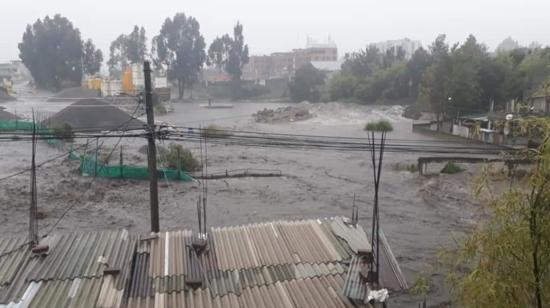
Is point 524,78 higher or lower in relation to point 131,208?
higher

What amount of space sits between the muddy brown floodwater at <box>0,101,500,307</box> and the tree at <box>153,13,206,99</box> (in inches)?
1403

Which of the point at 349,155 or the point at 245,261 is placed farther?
the point at 349,155

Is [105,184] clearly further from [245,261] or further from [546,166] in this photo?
[546,166]

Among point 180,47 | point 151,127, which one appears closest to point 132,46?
point 180,47

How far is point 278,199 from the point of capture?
14.3 m

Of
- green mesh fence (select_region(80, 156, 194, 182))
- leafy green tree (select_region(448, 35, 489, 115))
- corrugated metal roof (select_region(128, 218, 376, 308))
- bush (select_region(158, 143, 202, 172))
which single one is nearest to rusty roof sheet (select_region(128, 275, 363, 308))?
corrugated metal roof (select_region(128, 218, 376, 308))

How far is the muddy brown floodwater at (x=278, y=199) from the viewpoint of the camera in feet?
37.4

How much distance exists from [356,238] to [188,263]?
208 centimetres

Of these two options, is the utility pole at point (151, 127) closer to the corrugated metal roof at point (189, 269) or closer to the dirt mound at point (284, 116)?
the corrugated metal roof at point (189, 269)

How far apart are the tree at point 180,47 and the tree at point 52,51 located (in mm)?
10315

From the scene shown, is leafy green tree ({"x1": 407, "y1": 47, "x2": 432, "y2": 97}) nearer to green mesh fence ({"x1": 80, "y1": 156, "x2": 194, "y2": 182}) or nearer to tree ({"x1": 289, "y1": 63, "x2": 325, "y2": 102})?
tree ({"x1": 289, "y1": 63, "x2": 325, "y2": 102})

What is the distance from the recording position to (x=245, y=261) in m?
5.14

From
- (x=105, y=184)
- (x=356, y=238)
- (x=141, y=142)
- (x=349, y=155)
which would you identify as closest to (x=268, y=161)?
(x=349, y=155)

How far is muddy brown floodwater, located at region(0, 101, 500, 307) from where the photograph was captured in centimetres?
1139
